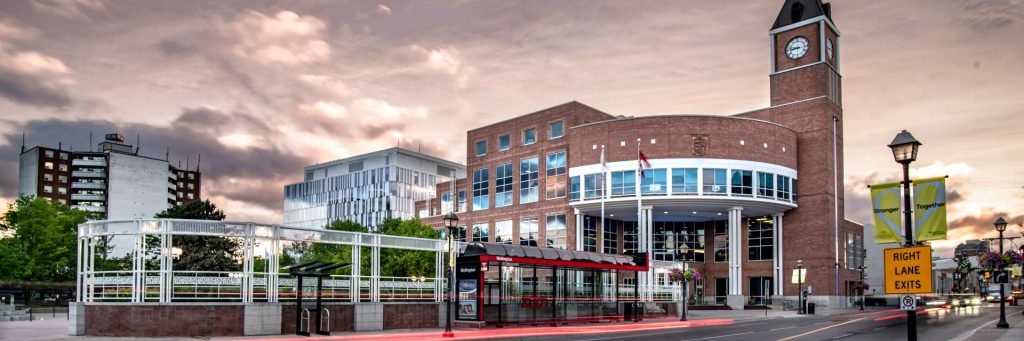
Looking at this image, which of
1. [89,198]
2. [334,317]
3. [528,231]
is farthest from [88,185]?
[334,317]

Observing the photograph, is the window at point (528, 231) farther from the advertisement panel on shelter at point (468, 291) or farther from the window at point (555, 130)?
the advertisement panel on shelter at point (468, 291)

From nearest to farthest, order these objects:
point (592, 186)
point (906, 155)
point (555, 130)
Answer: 1. point (906, 155)
2. point (592, 186)
3. point (555, 130)

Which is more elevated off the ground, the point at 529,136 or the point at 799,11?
the point at 799,11

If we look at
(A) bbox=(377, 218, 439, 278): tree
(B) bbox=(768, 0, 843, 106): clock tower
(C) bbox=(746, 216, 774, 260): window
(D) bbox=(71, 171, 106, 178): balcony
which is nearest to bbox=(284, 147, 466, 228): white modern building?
(D) bbox=(71, 171, 106, 178): balcony

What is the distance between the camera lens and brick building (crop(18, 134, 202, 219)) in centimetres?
14238

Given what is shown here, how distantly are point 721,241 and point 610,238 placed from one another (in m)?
11.6

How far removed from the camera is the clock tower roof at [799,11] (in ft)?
262

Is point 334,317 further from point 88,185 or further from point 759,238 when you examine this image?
point 88,185

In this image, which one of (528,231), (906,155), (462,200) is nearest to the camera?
(906,155)

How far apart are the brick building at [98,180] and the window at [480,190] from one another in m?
79.4

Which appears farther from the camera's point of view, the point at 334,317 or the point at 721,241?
the point at 721,241

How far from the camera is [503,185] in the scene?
Answer: 8631 centimetres

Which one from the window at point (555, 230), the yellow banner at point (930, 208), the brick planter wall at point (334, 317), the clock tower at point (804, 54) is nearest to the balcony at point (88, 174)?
the window at point (555, 230)

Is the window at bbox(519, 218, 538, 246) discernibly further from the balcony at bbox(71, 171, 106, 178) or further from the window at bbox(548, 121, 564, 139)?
the balcony at bbox(71, 171, 106, 178)
